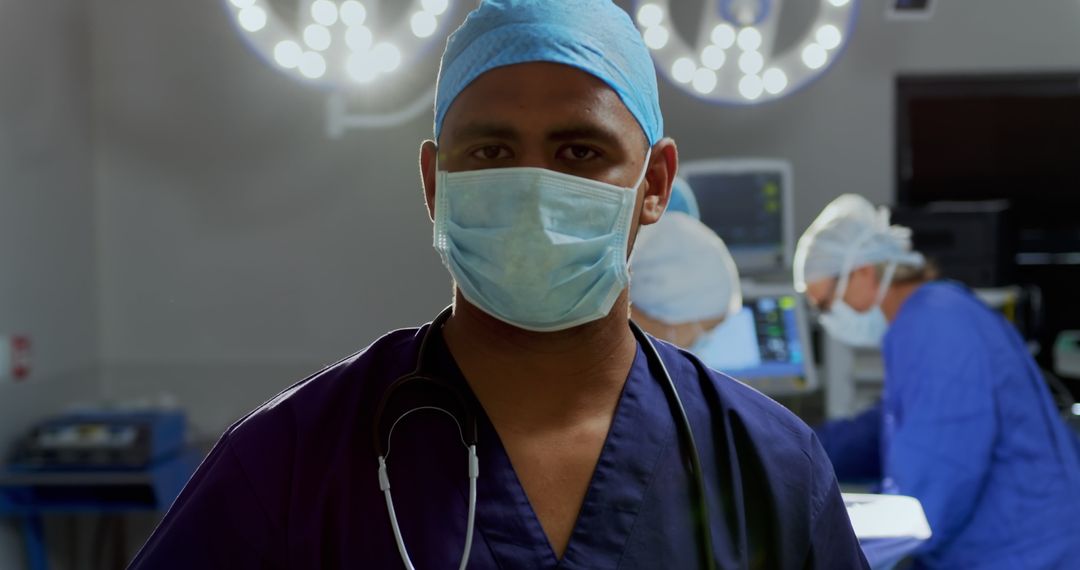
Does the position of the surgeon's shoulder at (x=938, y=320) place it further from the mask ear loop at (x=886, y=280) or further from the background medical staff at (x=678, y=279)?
the background medical staff at (x=678, y=279)

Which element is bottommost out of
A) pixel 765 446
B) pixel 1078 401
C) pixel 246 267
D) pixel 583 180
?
pixel 1078 401

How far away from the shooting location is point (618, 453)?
3.07ft

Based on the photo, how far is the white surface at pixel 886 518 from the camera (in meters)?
1.25

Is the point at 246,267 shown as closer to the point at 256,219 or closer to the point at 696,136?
the point at 256,219

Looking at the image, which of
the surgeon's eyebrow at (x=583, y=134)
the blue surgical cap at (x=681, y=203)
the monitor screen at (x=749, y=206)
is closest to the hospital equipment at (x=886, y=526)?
the surgeon's eyebrow at (x=583, y=134)

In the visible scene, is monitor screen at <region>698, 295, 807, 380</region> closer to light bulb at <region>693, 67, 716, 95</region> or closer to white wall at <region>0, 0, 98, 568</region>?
light bulb at <region>693, 67, 716, 95</region>

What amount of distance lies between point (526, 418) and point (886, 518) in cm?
57

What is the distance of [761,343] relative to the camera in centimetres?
277

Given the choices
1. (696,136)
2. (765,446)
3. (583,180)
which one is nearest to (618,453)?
(765,446)

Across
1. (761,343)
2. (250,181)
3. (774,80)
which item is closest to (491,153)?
(774,80)

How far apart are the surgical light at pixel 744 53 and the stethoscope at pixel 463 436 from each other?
4.50 ft

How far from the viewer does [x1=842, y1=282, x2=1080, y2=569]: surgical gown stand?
1.88 metres

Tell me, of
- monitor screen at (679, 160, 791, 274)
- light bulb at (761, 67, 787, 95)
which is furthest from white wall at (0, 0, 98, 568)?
light bulb at (761, 67, 787, 95)

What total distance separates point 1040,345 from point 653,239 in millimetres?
2030
